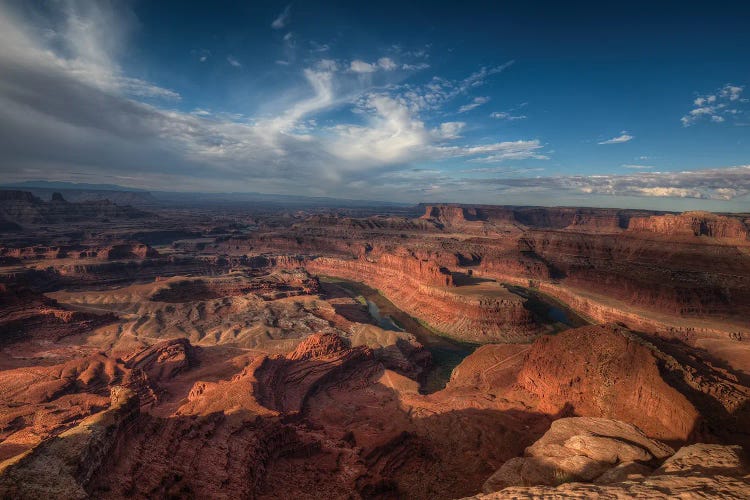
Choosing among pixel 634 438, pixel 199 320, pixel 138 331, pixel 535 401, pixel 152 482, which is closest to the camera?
pixel 152 482

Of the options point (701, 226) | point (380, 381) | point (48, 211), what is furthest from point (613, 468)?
point (48, 211)

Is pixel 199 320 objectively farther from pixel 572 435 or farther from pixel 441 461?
pixel 572 435

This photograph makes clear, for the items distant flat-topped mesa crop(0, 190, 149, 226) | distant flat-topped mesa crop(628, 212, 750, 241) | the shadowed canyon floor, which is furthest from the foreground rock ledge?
distant flat-topped mesa crop(0, 190, 149, 226)

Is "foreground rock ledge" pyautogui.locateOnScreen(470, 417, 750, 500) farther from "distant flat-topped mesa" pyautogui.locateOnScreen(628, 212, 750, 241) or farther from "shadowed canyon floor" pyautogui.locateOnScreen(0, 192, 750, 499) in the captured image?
"distant flat-topped mesa" pyautogui.locateOnScreen(628, 212, 750, 241)

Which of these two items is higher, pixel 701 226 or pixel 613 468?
pixel 701 226

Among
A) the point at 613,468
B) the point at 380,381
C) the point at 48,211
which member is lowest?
the point at 380,381

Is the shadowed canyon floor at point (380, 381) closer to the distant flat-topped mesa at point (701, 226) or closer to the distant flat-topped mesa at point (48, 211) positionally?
the distant flat-topped mesa at point (701, 226)

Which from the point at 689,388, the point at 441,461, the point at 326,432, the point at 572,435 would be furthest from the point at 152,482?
the point at 689,388

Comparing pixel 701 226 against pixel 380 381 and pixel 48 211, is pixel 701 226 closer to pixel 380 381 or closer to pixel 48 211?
pixel 380 381
